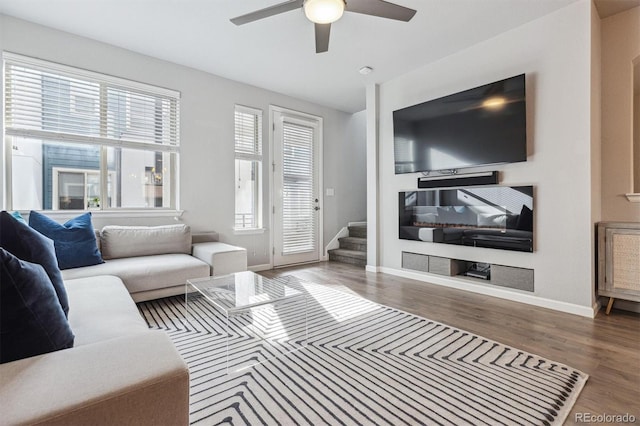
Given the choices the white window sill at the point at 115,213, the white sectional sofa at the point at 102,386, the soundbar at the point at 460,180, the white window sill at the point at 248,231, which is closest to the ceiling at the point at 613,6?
the soundbar at the point at 460,180

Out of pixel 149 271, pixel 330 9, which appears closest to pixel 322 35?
pixel 330 9

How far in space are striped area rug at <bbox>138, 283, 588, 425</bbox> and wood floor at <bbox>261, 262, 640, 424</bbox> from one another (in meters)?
0.12

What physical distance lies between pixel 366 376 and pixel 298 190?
12.0 ft

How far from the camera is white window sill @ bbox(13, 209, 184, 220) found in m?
3.06

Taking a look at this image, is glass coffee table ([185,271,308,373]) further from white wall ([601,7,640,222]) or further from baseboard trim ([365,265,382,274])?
white wall ([601,7,640,222])

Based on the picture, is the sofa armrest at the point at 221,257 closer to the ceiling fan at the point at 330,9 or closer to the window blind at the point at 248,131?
the window blind at the point at 248,131

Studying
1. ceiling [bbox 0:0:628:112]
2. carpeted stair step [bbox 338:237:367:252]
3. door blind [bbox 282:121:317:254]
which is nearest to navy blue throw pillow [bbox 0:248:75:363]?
ceiling [bbox 0:0:628:112]

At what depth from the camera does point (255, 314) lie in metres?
2.73

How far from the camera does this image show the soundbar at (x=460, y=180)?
3179mm

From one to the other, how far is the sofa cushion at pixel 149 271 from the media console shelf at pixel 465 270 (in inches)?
100

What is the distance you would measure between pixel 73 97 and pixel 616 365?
5080 millimetres

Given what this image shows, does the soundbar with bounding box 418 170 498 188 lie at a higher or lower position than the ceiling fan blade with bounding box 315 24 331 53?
lower

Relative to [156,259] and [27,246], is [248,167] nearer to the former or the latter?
[156,259]

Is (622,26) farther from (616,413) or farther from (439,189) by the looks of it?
(616,413)
